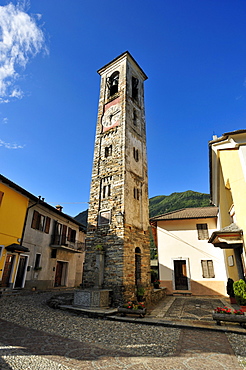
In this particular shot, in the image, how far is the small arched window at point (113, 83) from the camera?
16884mm

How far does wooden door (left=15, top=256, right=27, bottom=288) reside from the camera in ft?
44.4

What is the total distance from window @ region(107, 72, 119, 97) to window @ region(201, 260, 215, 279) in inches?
575

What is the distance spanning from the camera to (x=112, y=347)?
4.39m

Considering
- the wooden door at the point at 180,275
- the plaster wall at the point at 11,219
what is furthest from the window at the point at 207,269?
the plaster wall at the point at 11,219

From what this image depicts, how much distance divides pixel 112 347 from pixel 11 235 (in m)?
10.5

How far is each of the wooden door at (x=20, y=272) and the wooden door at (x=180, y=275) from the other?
10.6 m

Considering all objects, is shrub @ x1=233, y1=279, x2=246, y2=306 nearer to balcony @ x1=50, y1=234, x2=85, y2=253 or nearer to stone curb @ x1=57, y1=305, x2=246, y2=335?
stone curb @ x1=57, y1=305, x2=246, y2=335

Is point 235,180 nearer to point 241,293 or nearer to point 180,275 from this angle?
point 241,293

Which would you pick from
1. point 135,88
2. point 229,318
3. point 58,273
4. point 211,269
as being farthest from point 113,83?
point 229,318

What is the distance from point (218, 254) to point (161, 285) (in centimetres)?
467

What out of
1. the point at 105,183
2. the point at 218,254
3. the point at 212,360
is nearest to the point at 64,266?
the point at 105,183

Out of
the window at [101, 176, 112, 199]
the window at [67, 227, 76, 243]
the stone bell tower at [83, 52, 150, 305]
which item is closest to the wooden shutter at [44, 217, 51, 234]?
the window at [67, 227, 76, 243]

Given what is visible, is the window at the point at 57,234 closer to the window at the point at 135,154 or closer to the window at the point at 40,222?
the window at the point at 40,222

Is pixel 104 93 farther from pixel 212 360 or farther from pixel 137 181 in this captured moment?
pixel 212 360
